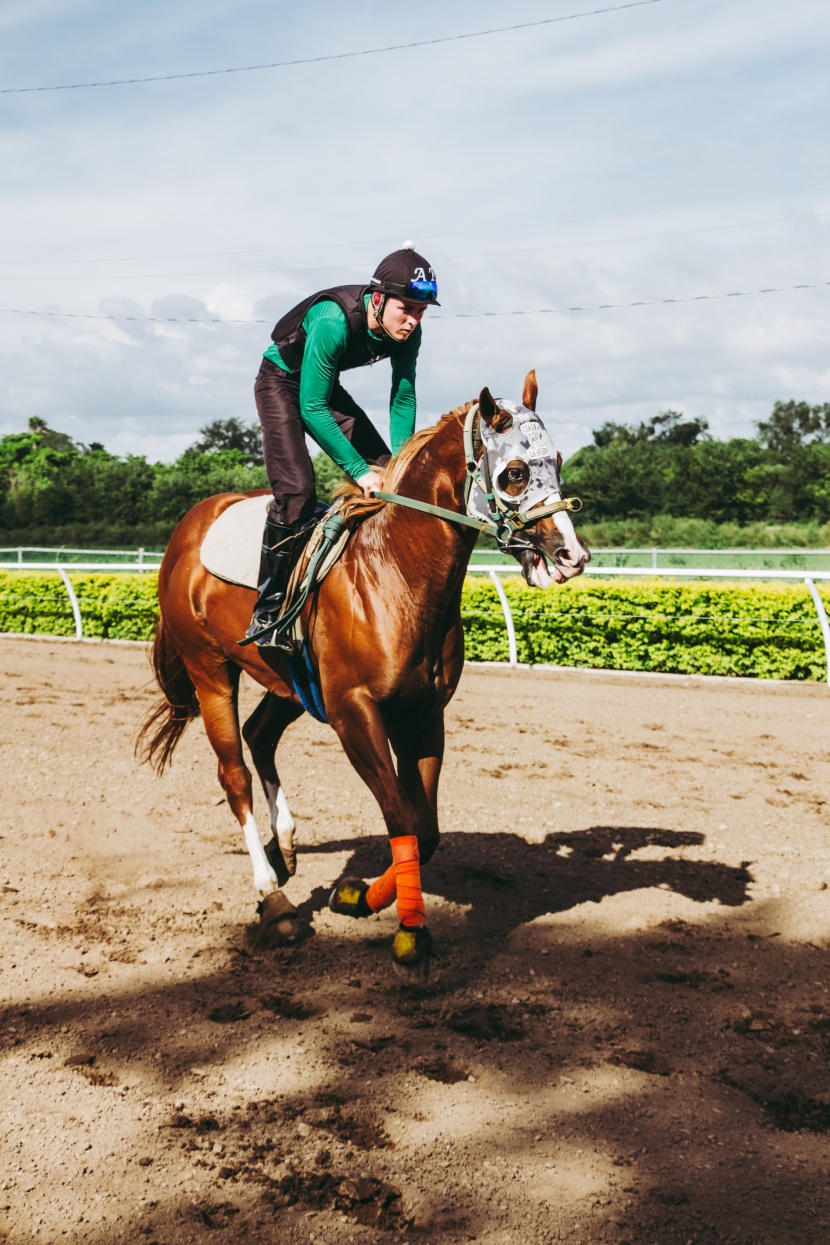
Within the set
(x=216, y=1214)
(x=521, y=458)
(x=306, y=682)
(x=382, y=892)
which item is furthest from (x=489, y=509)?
(x=216, y=1214)

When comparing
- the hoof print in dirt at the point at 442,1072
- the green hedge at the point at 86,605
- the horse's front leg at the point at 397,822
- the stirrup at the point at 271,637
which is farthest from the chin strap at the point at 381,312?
the green hedge at the point at 86,605

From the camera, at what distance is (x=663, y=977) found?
4.12m

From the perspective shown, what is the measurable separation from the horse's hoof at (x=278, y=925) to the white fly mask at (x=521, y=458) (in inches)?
80.4

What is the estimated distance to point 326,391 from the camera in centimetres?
420

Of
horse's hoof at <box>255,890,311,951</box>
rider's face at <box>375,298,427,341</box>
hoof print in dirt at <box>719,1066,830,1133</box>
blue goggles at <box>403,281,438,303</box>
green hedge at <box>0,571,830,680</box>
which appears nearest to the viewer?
hoof print in dirt at <box>719,1066,830,1133</box>

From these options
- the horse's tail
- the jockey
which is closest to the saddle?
the jockey

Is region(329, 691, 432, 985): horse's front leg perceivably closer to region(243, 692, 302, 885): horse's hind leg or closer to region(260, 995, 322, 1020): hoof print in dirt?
region(260, 995, 322, 1020): hoof print in dirt

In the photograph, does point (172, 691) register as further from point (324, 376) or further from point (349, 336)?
point (349, 336)

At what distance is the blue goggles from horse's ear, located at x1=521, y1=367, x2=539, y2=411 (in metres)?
0.57

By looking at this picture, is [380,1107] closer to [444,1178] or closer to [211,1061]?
[444,1178]

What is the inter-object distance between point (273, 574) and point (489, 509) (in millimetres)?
1187

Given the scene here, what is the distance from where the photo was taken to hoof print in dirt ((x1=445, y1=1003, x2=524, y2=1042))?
363 centimetres

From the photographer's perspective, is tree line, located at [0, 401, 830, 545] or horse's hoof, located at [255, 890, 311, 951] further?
tree line, located at [0, 401, 830, 545]

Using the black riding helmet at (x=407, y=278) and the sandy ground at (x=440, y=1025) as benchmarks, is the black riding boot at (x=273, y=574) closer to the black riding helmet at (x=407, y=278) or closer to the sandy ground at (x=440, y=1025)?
the black riding helmet at (x=407, y=278)
